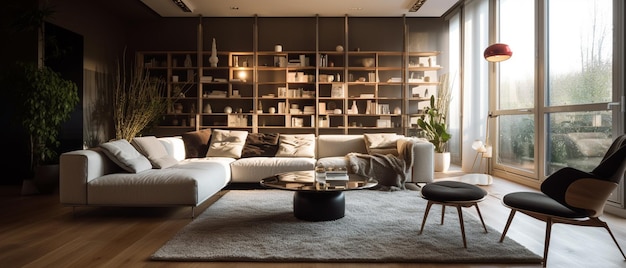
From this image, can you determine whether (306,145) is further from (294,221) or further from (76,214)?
(76,214)

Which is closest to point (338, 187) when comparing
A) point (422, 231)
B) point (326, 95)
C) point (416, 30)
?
point (422, 231)

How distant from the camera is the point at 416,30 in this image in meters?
7.95

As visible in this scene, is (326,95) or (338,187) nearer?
(338,187)

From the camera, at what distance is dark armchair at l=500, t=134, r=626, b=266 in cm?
220

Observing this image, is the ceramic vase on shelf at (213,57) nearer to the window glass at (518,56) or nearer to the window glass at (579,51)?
the window glass at (518,56)

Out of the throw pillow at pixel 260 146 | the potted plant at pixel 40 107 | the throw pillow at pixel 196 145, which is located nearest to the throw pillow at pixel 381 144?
the throw pillow at pixel 260 146

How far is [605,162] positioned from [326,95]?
232 inches

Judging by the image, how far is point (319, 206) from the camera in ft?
10.7

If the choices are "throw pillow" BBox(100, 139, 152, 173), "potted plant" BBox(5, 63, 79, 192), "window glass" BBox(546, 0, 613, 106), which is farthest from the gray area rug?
"potted plant" BBox(5, 63, 79, 192)

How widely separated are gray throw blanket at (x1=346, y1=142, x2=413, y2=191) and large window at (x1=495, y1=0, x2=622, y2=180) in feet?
5.59

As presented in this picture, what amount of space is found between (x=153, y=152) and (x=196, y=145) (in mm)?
1235

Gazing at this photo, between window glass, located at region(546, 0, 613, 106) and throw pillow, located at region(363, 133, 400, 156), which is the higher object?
window glass, located at region(546, 0, 613, 106)

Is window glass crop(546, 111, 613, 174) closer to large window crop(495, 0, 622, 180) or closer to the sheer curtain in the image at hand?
large window crop(495, 0, 622, 180)

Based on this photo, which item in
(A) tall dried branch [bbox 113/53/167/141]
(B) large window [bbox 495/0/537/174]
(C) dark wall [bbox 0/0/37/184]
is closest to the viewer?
(C) dark wall [bbox 0/0/37/184]
